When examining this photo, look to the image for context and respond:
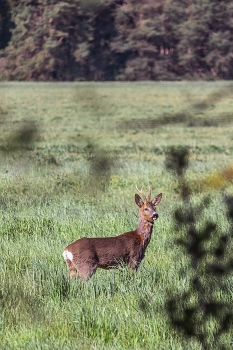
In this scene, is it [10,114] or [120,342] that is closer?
[10,114]

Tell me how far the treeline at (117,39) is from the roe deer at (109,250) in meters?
1.84

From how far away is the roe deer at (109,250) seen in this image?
10.2ft

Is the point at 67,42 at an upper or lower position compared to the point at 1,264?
upper

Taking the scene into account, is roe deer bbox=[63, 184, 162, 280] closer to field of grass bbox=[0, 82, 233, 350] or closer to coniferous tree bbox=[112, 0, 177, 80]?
field of grass bbox=[0, 82, 233, 350]

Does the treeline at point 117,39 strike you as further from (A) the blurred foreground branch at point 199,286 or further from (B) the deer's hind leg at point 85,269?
(B) the deer's hind leg at point 85,269

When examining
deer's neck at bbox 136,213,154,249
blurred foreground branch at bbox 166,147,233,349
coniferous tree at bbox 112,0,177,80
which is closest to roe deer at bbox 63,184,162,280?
deer's neck at bbox 136,213,154,249

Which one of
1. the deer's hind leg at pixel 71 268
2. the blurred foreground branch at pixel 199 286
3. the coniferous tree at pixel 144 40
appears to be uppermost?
the coniferous tree at pixel 144 40

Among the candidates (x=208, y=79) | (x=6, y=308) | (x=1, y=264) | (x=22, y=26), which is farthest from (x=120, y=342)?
(x=22, y=26)

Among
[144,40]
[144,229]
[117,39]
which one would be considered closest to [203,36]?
[144,40]

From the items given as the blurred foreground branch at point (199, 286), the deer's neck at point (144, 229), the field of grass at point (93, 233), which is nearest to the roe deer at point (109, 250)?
the deer's neck at point (144, 229)

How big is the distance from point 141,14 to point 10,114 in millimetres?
599

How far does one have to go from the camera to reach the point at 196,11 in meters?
1.31

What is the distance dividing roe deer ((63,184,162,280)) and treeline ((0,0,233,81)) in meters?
1.84

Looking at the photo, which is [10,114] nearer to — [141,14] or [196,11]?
[141,14]
